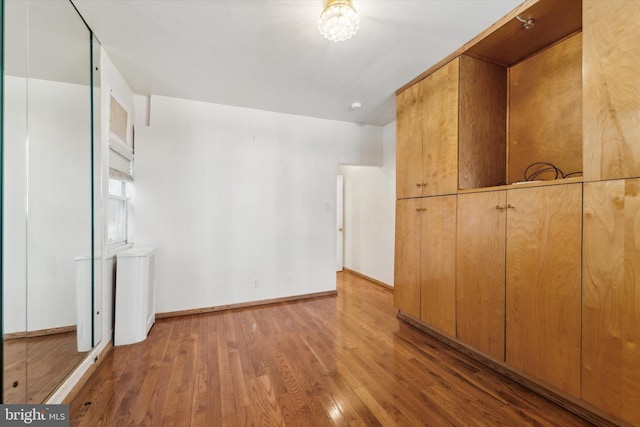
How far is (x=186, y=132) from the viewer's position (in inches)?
121

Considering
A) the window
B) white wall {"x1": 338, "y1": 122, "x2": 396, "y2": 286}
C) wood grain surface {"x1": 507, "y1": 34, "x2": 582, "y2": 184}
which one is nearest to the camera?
wood grain surface {"x1": 507, "y1": 34, "x2": 582, "y2": 184}

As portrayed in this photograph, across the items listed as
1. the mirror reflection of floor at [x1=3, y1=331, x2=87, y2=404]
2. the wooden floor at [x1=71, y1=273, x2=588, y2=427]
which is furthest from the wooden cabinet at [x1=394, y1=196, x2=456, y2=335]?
the mirror reflection of floor at [x1=3, y1=331, x2=87, y2=404]

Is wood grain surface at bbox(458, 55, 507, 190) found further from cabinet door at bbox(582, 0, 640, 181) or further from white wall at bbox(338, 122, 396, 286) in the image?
white wall at bbox(338, 122, 396, 286)

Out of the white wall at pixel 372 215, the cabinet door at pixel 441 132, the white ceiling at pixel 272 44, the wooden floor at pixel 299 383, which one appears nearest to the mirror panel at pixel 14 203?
the wooden floor at pixel 299 383

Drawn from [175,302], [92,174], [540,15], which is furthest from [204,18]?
[175,302]

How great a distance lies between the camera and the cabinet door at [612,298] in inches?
50.2

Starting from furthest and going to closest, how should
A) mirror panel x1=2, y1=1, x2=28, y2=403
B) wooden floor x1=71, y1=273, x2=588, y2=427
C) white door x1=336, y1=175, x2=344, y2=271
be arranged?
white door x1=336, y1=175, x2=344, y2=271 < wooden floor x1=71, y1=273, x2=588, y2=427 < mirror panel x1=2, y1=1, x2=28, y2=403

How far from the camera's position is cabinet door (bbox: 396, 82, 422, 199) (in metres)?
2.62

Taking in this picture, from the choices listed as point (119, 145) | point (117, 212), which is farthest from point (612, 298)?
point (117, 212)

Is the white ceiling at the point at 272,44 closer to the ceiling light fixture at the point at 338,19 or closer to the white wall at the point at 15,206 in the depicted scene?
the ceiling light fixture at the point at 338,19

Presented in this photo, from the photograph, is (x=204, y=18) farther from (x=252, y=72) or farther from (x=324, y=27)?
(x=324, y=27)

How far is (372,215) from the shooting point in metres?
4.45

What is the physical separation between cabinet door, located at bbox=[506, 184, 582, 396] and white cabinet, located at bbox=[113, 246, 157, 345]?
10.2ft

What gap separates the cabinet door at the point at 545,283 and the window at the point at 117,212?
3.50 m
